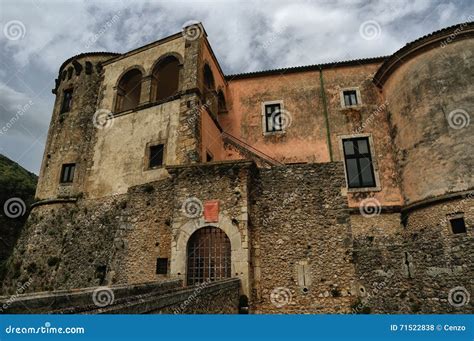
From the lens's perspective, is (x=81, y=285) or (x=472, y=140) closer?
(x=472, y=140)

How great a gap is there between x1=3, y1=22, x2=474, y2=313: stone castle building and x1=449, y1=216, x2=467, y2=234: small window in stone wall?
0.07 metres

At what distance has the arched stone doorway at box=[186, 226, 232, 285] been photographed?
9062 mm

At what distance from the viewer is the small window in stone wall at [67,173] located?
14.5 metres

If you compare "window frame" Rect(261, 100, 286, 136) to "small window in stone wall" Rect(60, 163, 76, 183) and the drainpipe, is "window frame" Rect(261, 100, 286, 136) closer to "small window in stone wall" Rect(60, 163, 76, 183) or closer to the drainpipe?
the drainpipe

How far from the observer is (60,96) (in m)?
17.0

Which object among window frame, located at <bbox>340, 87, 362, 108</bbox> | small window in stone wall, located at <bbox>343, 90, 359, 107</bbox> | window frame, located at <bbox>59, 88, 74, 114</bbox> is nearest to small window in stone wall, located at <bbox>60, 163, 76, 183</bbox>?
window frame, located at <bbox>59, 88, 74, 114</bbox>

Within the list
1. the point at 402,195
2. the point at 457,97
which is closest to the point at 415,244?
the point at 402,195

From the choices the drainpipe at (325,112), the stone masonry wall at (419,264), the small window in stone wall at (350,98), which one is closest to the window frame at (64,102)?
the drainpipe at (325,112)

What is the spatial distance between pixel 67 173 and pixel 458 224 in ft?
53.0

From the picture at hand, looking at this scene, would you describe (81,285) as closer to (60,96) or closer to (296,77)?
(60,96)

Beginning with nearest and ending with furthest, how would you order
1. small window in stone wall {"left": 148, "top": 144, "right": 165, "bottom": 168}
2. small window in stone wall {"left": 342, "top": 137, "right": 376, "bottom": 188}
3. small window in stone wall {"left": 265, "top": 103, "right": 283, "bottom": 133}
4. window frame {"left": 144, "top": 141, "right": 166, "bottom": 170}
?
window frame {"left": 144, "top": 141, "right": 166, "bottom": 170}
small window in stone wall {"left": 148, "top": 144, "right": 165, "bottom": 168}
small window in stone wall {"left": 342, "top": 137, "right": 376, "bottom": 188}
small window in stone wall {"left": 265, "top": 103, "right": 283, "bottom": 133}

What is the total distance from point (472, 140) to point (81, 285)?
14693 mm

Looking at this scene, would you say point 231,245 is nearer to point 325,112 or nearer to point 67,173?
point 325,112

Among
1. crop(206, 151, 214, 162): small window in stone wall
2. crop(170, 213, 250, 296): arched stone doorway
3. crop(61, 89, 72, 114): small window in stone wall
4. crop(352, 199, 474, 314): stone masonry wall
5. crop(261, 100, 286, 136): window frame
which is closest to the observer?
crop(170, 213, 250, 296): arched stone doorway
